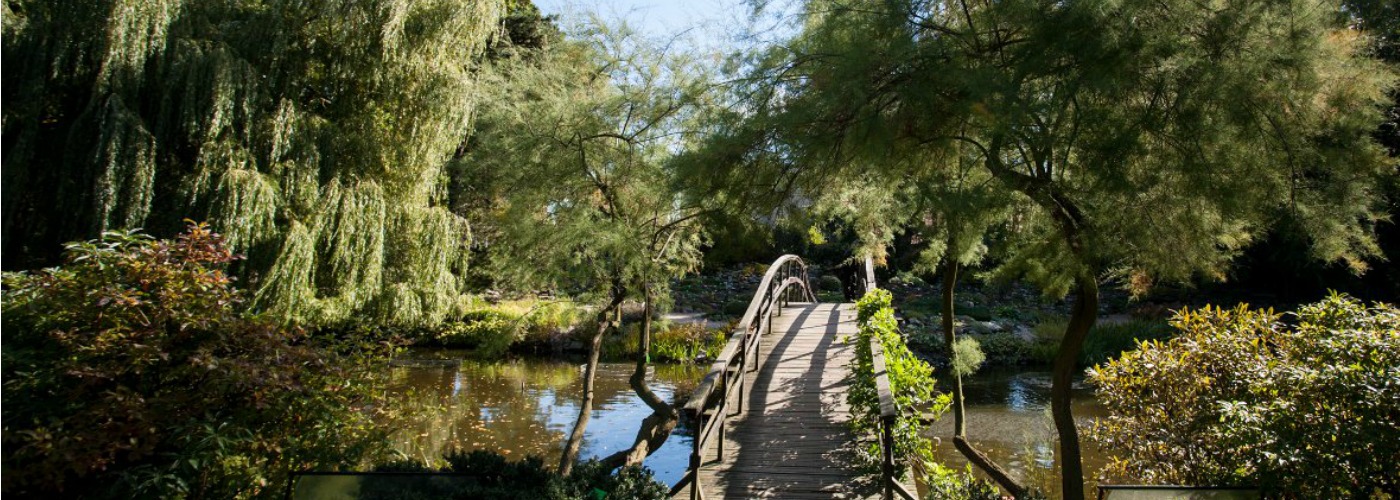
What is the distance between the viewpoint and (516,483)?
4492 millimetres

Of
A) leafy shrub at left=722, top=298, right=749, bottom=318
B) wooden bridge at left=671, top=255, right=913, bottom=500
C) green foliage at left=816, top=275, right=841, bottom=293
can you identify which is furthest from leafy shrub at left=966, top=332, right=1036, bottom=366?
wooden bridge at left=671, top=255, right=913, bottom=500

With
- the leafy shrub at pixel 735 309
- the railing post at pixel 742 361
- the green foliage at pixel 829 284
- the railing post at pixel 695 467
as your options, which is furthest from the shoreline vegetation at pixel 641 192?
the green foliage at pixel 829 284

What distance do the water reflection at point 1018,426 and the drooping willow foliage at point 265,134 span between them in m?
6.92

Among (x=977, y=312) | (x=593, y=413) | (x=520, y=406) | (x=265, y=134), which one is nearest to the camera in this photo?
(x=265, y=134)

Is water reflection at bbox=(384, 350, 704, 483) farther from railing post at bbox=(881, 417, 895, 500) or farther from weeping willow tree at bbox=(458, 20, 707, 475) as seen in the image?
railing post at bbox=(881, 417, 895, 500)

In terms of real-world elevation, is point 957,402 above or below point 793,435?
above

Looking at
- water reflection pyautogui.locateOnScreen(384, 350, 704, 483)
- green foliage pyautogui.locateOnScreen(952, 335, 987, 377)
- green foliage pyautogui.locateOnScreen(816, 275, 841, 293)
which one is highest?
green foliage pyautogui.locateOnScreen(816, 275, 841, 293)

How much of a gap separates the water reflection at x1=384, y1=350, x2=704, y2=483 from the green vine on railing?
229 cm

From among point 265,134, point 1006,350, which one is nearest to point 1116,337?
point 1006,350

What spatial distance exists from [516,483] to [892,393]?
2.89m

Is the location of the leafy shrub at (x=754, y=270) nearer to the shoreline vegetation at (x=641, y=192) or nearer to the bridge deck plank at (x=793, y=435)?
the bridge deck plank at (x=793, y=435)

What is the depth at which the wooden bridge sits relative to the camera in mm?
5109

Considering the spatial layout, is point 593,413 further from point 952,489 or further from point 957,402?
point 952,489

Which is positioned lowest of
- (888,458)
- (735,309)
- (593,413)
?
(593,413)
